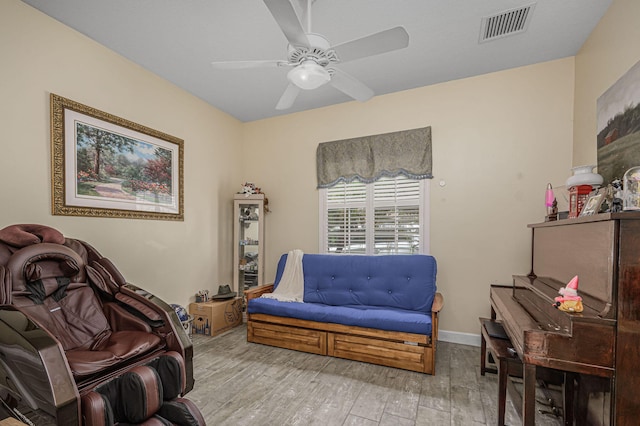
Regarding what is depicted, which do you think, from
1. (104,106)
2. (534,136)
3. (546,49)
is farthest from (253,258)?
(546,49)

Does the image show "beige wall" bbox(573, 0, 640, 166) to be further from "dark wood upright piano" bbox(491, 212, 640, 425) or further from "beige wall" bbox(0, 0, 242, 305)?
"beige wall" bbox(0, 0, 242, 305)

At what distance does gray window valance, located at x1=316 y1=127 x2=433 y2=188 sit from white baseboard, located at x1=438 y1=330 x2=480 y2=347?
180 cm

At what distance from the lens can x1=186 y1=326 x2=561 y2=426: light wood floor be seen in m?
1.95

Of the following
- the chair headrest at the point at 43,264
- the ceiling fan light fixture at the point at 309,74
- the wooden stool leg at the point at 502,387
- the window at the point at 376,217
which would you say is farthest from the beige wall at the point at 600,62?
the chair headrest at the point at 43,264

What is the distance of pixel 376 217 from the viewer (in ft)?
11.9

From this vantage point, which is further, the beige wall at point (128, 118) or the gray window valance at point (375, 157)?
the gray window valance at point (375, 157)

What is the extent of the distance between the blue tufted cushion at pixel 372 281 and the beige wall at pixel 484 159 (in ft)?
1.33

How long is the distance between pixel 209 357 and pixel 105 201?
70.9 inches

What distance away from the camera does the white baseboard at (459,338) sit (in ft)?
10.3

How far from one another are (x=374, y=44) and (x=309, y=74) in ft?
1.38

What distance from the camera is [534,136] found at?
295 cm

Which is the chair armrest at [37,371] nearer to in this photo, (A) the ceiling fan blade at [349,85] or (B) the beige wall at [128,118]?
(B) the beige wall at [128,118]

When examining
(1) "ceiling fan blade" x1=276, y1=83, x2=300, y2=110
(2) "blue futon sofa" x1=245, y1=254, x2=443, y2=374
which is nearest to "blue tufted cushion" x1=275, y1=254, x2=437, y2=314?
(2) "blue futon sofa" x1=245, y1=254, x2=443, y2=374

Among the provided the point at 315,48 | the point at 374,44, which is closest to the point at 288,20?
the point at 315,48
